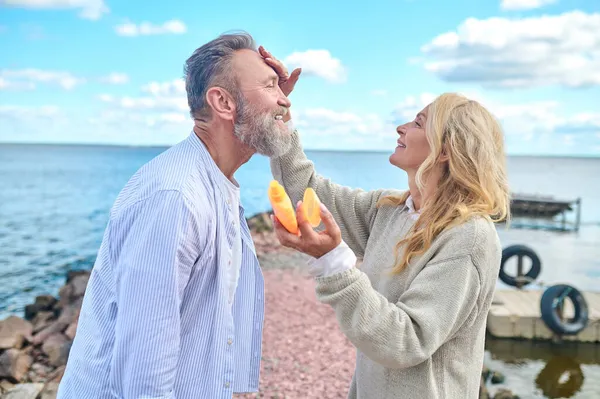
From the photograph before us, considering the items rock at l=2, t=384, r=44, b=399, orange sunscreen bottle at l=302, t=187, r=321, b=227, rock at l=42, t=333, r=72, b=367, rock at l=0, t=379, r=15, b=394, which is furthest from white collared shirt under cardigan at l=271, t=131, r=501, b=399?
rock at l=42, t=333, r=72, b=367

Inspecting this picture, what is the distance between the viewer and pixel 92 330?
2.18 meters

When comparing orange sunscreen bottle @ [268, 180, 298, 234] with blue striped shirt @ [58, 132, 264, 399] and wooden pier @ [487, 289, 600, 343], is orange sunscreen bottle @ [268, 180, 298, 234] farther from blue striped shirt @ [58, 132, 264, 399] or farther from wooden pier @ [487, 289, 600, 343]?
wooden pier @ [487, 289, 600, 343]

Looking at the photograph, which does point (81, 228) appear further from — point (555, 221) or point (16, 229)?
point (555, 221)

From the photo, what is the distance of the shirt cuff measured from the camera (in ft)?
7.11

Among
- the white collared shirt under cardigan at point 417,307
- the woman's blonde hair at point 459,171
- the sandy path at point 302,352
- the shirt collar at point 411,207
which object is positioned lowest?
the sandy path at point 302,352

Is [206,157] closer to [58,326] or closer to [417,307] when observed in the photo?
[417,307]

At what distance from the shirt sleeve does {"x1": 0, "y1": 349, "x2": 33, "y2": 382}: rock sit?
870 centimetres

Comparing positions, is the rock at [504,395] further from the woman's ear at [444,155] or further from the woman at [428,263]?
the woman's ear at [444,155]

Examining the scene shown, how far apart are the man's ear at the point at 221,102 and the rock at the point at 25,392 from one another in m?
6.63

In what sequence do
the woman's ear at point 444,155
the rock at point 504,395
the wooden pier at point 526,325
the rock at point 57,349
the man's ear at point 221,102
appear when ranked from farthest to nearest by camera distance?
the wooden pier at point 526,325
the rock at point 57,349
the rock at point 504,395
the woman's ear at point 444,155
the man's ear at point 221,102

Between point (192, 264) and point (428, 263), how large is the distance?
3.07 feet

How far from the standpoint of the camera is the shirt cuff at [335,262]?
217cm

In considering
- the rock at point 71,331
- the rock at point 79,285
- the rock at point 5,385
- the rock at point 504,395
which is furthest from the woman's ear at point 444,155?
the rock at point 79,285

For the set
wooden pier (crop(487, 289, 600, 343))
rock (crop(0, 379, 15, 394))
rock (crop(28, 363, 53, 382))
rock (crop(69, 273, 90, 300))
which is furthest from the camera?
rock (crop(69, 273, 90, 300))
